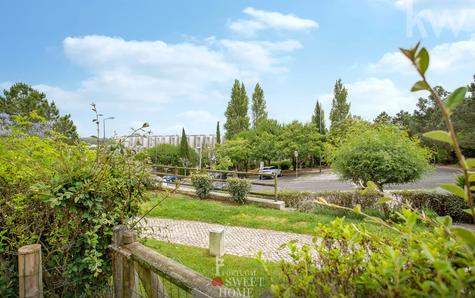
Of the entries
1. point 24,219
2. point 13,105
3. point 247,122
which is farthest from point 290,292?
point 247,122

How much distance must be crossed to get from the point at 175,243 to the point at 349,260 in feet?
19.9

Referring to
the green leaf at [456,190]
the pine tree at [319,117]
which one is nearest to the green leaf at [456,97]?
the green leaf at [456,190]

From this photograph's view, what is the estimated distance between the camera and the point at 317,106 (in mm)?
39594

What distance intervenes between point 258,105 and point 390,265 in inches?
1588

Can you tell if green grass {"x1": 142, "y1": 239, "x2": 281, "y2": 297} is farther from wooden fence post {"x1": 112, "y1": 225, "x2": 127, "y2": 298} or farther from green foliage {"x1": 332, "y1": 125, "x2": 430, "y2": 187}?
green foliage {"x1": 332, "y1": 125, "x2": 430, "y2": 187}

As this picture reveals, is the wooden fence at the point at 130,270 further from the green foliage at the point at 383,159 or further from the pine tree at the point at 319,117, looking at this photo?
the pine tree at the point at 319,117

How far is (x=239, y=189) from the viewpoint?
460 inches

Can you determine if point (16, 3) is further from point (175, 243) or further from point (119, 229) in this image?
point (175, 243)

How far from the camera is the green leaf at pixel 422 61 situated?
2.06 ft

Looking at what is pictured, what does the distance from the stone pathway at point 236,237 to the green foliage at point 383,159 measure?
3749 mm

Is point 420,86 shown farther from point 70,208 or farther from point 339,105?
point 339,105

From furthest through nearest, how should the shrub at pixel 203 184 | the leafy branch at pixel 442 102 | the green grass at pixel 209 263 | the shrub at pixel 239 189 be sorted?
the shrub at pixel 203 184, the shrub at pixel 239 189, the green grass at pixel 209 263, the leafy branch at pixel 442 102

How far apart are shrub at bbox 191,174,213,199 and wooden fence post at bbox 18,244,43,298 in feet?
34.4

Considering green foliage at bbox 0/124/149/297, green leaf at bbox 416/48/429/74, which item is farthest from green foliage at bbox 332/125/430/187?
green leaf at bbox 416/48/429/74
